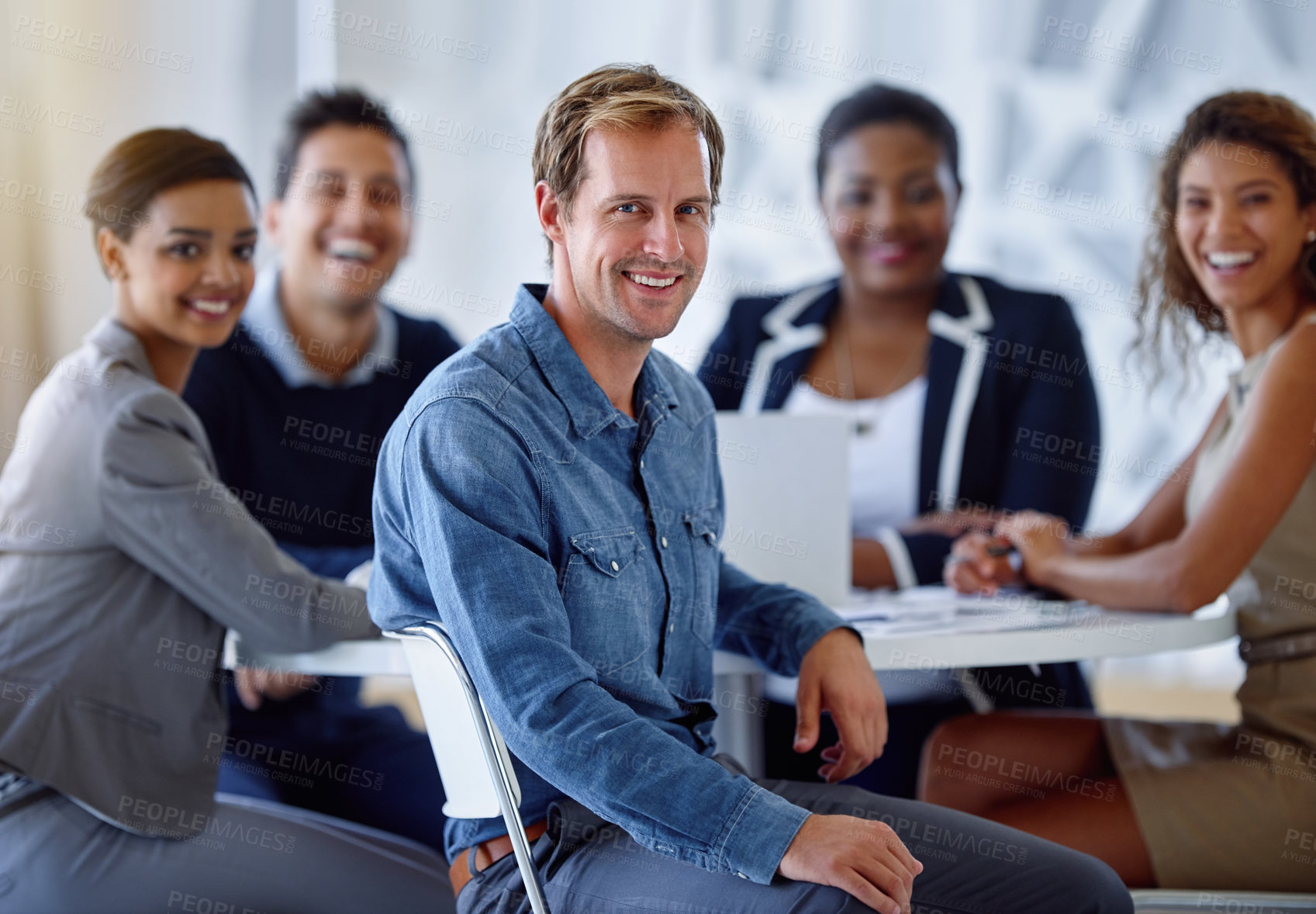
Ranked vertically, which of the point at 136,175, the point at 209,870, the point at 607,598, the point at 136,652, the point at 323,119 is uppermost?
the point at 323,119

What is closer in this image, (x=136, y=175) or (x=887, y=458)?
(x=136, y=175)

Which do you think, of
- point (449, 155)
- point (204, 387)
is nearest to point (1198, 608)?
point (204, 387)

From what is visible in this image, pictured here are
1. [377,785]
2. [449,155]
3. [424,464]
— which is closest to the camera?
[424,464]

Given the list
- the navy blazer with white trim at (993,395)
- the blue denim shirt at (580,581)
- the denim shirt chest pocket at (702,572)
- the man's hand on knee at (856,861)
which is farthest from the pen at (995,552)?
the man's hand on knee at (856,861)

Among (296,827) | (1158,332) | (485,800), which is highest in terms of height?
(1158,332)

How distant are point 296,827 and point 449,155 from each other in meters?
2.93

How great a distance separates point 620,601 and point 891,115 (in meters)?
1.77

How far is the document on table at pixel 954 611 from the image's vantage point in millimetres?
1678

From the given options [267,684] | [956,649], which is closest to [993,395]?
[956,649]

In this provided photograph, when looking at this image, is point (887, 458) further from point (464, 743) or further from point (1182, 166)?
point (464, 743)

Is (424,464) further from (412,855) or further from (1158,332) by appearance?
(1158,332)

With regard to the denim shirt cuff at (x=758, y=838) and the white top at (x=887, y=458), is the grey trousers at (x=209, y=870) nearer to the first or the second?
the denim shirt cuff at (x=758, y=838)

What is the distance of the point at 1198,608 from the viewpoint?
1.78 metres

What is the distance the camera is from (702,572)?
4.55ft
